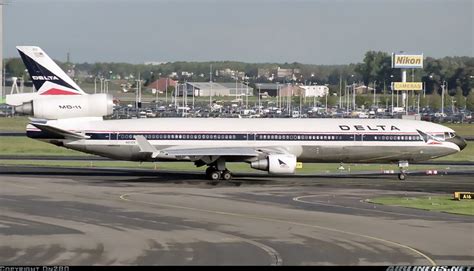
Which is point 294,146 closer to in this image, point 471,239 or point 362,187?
point 362,187

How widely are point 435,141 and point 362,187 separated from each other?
336 inches

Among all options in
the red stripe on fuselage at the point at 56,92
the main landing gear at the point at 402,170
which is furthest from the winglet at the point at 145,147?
the main landing gear at the point at 402,170

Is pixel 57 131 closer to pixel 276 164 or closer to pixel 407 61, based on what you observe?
pixel 276 164

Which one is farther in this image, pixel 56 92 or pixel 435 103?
pixel 435 103

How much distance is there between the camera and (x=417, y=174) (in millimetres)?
59531

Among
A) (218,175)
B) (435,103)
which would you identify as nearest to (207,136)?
(218,175)

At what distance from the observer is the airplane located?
53.4 metres

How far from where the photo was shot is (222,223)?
34.6 metres

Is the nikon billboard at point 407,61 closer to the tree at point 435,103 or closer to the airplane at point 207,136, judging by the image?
the tree at point 435,103

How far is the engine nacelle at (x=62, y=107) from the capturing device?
177 feet

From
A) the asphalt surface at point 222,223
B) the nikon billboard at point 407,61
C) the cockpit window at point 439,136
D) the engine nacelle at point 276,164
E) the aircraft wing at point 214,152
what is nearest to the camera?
the asphalt surface at point 222,223

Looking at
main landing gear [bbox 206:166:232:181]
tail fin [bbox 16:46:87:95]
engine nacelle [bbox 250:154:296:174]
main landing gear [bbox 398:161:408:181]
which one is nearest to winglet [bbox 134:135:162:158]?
main landing gear [bbox 206:166:232:181]

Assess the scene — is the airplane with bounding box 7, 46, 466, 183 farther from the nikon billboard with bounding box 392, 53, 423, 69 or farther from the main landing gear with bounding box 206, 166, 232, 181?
the nikon billboard with bounding box 392, 53, 423, 69

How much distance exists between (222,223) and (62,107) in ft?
73.5
